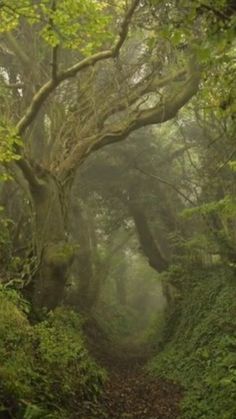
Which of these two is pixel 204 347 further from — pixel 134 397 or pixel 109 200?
pixel 109 200

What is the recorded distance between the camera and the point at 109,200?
66.9 ft

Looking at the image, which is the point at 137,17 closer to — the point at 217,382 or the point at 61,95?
the point at 61,95

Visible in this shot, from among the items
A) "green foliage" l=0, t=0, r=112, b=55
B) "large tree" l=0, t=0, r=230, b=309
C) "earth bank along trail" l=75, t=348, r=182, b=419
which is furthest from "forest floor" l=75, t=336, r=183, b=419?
"green foliage" l=0, t=0, r=112, b=55

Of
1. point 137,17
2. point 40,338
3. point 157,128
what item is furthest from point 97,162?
point 40,338

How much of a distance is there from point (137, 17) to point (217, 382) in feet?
27.8

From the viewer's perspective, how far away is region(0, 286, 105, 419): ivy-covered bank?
5.91m

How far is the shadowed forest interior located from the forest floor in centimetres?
5

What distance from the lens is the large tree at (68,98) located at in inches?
382

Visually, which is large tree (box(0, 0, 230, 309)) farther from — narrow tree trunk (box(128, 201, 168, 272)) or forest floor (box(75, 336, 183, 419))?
narrow tree trunk (box(128, 201, 168, 272))

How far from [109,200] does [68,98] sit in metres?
6.55

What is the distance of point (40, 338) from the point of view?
7.86 m

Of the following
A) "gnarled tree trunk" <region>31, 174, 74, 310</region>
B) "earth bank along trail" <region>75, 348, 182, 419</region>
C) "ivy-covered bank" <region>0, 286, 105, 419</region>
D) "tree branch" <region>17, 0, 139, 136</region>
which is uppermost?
"tree branch" <region>17, 0, 139, 136</region>

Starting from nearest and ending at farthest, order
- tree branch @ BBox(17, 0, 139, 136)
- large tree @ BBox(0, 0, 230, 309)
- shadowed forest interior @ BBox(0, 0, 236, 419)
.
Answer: shadowed forest interior @ BBox(0, 0, 236, 419) < tree branch @ BBox(17, 0, 139, 136) < large tree @ BBox(0, 0, 230, 309)

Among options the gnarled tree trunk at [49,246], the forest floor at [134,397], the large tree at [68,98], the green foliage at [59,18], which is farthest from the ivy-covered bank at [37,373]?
the green foliage at [59,18]
